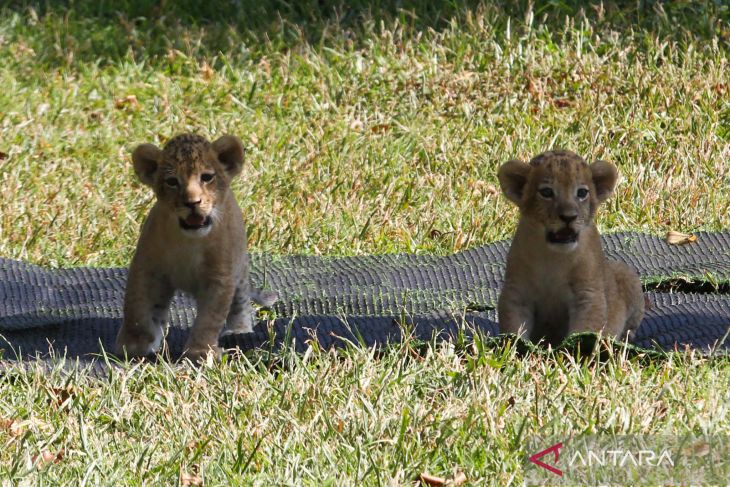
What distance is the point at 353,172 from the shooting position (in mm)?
8984

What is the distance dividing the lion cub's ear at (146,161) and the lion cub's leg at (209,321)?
0.53 m

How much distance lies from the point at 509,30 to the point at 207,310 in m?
5.55

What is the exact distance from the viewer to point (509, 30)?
10797mm

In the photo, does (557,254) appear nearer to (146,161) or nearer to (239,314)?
(239,314)

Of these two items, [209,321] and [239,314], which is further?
[239,314]

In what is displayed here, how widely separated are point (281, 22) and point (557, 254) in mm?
6320

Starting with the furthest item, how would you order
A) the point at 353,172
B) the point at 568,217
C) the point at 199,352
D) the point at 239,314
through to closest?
the point at 353,172 → the point at 239,314 → the point at 199,352 → the point at 568,217

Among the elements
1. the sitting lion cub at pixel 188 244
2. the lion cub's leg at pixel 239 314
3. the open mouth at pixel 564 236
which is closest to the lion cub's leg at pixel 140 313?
the sitting lion cub at pixel 188 244

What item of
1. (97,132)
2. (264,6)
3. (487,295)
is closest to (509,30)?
(264,6)

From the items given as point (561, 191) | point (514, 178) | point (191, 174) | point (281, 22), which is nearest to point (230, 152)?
point (191, 174)

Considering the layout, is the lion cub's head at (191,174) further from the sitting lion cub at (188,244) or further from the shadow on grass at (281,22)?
the shadow on grass at (281,22)

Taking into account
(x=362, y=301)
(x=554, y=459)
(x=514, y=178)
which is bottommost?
(x=362, y=301)

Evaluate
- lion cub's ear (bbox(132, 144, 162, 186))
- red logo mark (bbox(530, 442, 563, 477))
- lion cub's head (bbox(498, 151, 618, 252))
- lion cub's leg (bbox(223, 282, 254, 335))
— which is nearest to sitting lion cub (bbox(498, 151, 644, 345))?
lion cub's head (bbox(498, 151, 618, 252))

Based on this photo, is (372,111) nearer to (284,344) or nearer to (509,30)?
(509,30)
